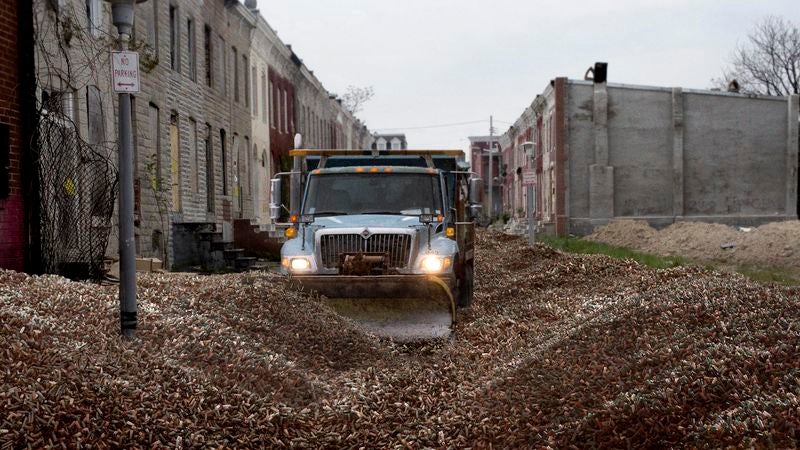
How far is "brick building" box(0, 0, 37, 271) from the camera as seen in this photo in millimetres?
13680

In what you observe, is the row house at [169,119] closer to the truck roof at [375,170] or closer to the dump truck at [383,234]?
the dump truck at [383,234]

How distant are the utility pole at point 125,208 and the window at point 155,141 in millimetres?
13414

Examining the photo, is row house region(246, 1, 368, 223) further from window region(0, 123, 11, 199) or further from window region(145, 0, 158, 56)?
window region(0, 123, 11, 199)

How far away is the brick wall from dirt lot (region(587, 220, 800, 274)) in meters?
18.2

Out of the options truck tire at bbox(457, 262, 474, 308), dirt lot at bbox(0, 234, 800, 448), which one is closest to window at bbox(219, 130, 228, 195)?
truck tire at bbox(457, 262, 474, 308)

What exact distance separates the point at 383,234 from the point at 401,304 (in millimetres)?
1170

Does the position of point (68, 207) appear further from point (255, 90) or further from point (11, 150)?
point (255, 90)

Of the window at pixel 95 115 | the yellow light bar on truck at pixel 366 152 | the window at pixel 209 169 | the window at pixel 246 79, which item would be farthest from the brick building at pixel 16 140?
the window at pixel 246 79

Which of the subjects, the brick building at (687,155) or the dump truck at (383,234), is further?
the brick building at (687,155)

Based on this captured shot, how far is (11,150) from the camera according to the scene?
13844 mm

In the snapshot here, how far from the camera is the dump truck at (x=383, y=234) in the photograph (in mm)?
10750

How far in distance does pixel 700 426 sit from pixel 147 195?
17555 mm

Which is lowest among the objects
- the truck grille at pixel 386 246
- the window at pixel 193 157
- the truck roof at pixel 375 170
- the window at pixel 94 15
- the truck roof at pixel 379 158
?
the truck grille at pixel 386 246

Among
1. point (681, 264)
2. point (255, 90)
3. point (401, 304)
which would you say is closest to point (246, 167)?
point (255, 90)
